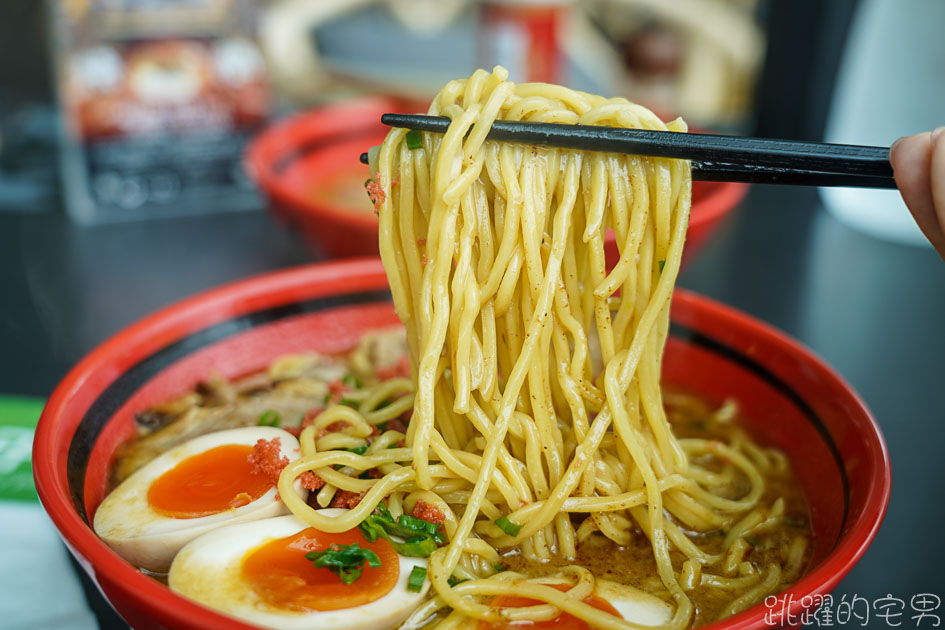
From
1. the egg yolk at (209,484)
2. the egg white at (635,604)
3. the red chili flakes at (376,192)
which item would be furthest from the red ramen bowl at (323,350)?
the red chili flakes at (376,192)

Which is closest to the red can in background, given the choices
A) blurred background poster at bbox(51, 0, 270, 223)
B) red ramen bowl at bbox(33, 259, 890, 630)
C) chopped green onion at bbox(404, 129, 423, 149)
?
blurred background poster at bbox(51, 0, 270, 223)

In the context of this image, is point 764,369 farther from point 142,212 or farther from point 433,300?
point 142,212

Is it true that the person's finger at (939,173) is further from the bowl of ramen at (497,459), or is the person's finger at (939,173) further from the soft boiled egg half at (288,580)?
the soft boiled egg half at (288,580)

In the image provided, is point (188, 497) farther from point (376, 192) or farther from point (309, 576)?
point (376, 192)

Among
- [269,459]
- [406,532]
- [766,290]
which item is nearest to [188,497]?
[269,459]

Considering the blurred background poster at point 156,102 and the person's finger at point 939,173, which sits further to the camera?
the blurred background poster at point 156,102

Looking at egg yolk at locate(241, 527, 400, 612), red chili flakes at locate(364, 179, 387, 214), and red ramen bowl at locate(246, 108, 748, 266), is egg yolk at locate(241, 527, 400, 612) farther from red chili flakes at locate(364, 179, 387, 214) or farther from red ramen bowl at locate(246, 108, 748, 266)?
red ramen bowl at locate(246, 108, 748, 266)

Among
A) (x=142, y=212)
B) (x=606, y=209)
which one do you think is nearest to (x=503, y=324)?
(x=606, y=209)
